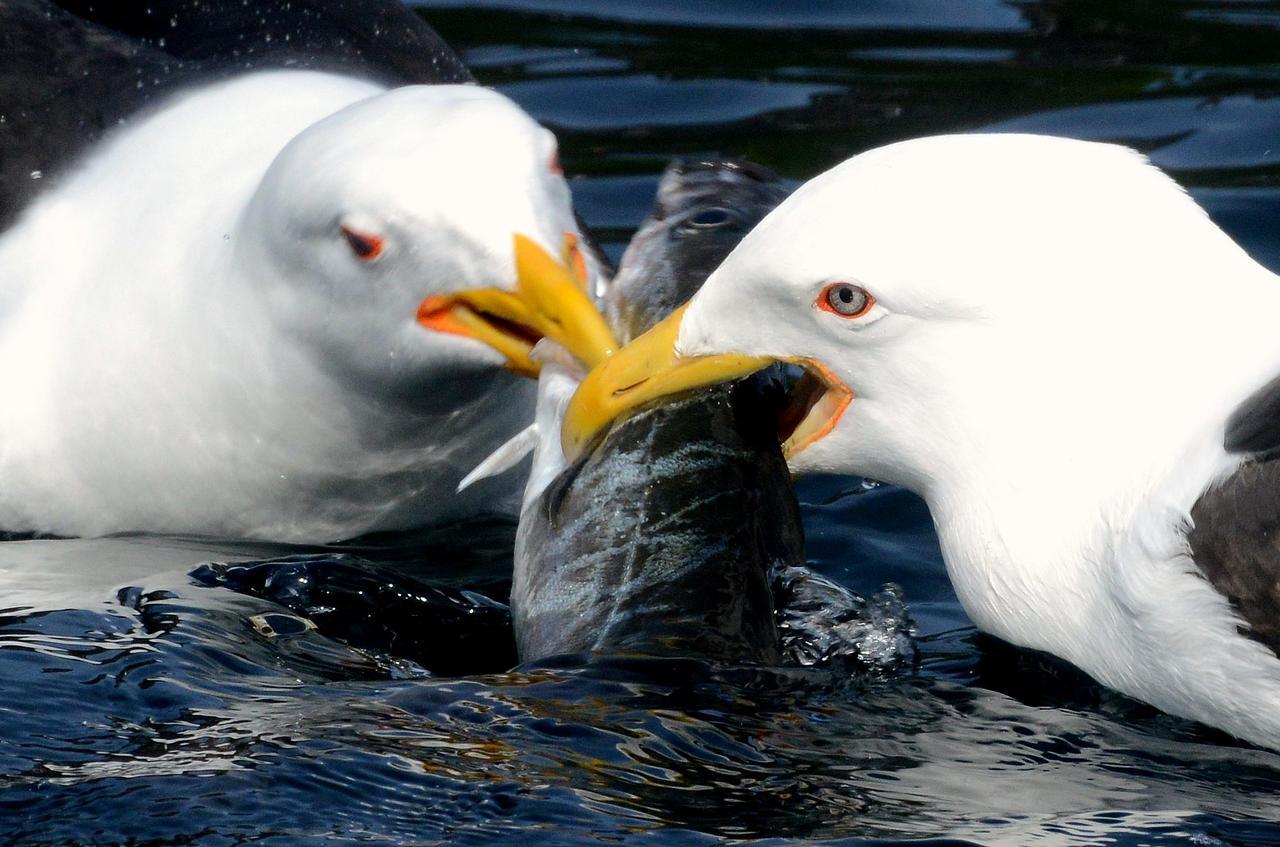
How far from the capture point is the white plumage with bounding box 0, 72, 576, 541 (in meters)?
5.55

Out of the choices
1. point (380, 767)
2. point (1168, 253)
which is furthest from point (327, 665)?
point (1168, 253)

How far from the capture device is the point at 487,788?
169 inches

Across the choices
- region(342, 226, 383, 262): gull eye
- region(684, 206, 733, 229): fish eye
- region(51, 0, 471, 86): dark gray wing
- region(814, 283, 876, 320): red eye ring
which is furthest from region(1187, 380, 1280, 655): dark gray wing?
region(51, 0, 471, 86): dark gray wing

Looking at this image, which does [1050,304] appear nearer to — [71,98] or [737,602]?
[737,602]

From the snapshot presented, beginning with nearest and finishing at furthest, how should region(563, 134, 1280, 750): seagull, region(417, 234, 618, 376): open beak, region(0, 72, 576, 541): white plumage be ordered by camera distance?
region(563, 134, 1280, 750): seagull
region(417, 234, 618, 376): open beak
region(0, 72, 576, 541): white plumage

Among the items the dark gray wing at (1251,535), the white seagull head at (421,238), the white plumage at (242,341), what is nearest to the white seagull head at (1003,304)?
the dark gray wing at (1251,535)

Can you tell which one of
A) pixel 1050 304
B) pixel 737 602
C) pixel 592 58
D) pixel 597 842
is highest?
pixel 592 58

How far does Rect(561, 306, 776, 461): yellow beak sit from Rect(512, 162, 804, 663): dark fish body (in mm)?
41

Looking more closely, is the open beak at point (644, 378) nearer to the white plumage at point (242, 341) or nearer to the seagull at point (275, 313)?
the seagull at point (275, 313)

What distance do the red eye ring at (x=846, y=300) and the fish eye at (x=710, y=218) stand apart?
2.50ft

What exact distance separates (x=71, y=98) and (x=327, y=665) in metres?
2.18

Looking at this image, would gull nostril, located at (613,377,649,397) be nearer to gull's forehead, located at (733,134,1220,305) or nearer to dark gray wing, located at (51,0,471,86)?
gull's forehead, located at (733,134,1220,305)

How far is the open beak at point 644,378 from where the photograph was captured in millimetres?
5035

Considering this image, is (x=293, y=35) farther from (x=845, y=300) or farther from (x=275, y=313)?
(x=845, y=300)
